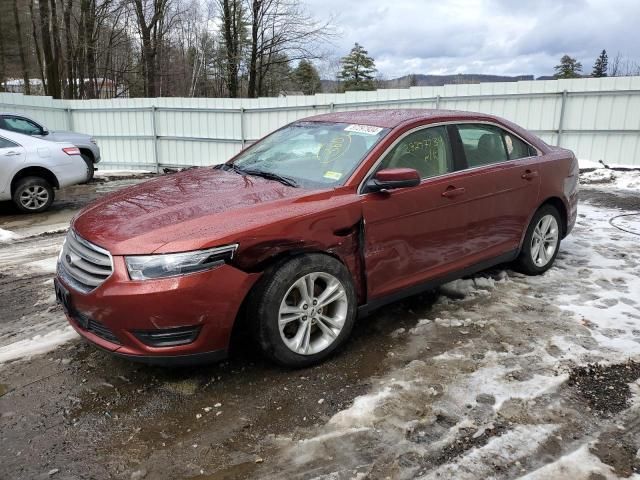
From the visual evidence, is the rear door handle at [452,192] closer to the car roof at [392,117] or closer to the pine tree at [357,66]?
the car roof at [392,117]

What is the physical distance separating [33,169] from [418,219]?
7.29 metres

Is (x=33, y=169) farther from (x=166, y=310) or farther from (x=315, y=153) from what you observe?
(x=166, y=310)

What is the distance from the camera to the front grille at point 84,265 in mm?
2877

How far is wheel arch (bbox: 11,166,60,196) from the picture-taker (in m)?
8.41

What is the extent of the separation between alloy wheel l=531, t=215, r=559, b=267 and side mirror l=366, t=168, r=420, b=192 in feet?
6.59

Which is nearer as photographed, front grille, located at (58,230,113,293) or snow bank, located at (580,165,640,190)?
front grille, located at (58,230,113,293)

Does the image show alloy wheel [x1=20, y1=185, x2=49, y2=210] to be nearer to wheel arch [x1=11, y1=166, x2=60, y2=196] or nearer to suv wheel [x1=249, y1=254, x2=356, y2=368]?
wheel arch [x1=11, y1=166, x2=60, y2=196]

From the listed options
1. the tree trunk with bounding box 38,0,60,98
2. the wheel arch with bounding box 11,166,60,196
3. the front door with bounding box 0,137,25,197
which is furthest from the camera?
the tree trunk with bounding box 38,0,60,98

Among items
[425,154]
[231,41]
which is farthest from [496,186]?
[231,41]

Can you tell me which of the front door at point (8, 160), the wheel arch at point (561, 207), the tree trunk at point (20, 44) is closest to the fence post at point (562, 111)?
the wheel arch at point (561, 207)

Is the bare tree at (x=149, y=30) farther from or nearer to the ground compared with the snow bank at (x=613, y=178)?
farther from the ground

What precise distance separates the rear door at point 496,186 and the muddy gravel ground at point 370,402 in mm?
560

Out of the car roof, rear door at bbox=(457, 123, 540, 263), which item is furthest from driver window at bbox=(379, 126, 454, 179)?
rear door at bbox=(457, 123, 540, 263)

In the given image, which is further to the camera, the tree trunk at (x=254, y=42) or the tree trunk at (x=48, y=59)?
the tree trunk at (x=254, y=42)
